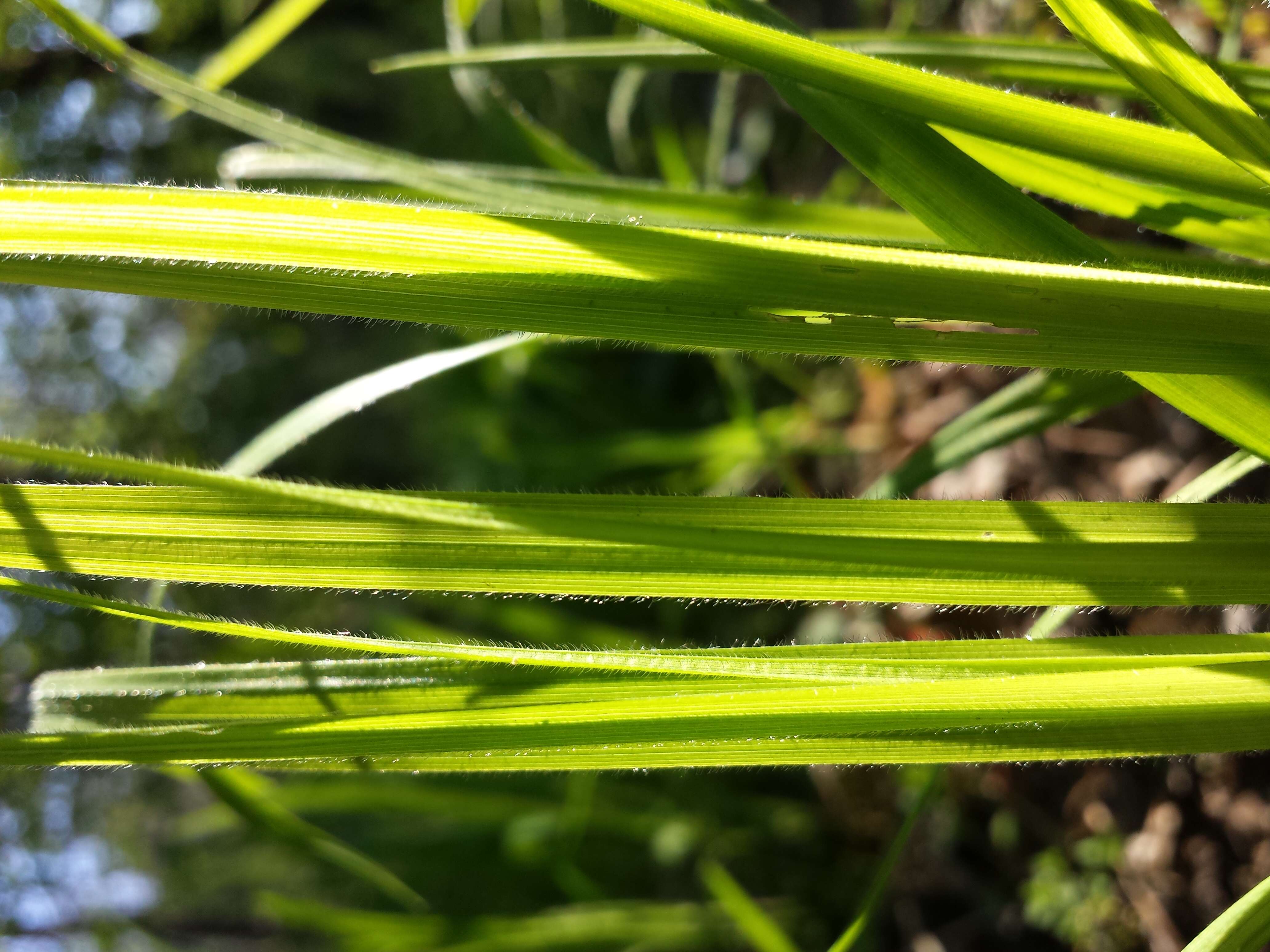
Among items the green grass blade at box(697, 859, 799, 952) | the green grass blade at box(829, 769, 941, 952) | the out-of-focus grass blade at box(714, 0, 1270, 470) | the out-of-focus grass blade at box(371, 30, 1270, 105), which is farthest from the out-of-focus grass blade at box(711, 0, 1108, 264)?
the green grass blade at box(697, 859, 799, 952)

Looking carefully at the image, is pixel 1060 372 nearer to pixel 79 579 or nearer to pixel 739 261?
pixel 739 261

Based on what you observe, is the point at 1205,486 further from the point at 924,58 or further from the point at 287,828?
the point at 287,828

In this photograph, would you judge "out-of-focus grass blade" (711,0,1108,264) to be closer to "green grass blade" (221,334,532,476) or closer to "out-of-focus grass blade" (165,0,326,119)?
"green grass blade" (221,334,532,476)

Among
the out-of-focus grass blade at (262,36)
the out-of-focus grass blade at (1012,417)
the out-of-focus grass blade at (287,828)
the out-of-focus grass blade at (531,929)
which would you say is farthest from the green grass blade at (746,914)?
the out-of-focus grass blade at (262,36)

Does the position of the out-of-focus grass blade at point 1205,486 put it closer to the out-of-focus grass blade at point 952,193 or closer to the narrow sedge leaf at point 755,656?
the narrow sedge leaf at point 755,656

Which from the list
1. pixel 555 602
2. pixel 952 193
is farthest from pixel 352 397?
pixel 555 602
